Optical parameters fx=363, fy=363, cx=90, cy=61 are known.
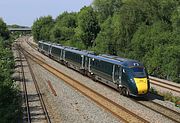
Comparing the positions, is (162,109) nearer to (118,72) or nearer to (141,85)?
(141,85)

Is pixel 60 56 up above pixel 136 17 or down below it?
below

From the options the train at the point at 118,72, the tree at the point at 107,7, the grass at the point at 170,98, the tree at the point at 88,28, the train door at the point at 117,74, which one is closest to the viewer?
the grass at the point at 170,98

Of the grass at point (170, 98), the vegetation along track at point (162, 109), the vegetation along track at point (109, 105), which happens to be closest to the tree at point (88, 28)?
the vegetation along track at point (109, 105)

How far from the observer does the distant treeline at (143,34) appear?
151 ft

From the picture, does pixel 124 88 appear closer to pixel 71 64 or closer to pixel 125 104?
pixel 125 104

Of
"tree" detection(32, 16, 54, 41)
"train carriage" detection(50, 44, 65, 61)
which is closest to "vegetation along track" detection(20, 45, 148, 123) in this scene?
"train carriage" detection(50, 44, 65, 61)

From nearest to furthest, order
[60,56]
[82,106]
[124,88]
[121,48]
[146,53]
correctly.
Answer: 1. [82,106]
2. [124,88]
3. [146,53]
4. [60,56]
5. [121,48]

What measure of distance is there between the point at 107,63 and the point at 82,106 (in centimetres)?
767

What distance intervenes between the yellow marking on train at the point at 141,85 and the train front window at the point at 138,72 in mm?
342

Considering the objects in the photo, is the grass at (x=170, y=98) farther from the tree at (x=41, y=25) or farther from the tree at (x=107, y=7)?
the tree at (x=41, y=25)

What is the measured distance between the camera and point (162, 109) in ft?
72.9

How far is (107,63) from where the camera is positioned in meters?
30.1

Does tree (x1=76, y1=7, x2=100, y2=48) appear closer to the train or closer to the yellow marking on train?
the train

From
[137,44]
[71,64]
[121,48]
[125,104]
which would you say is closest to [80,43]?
[121,48]
